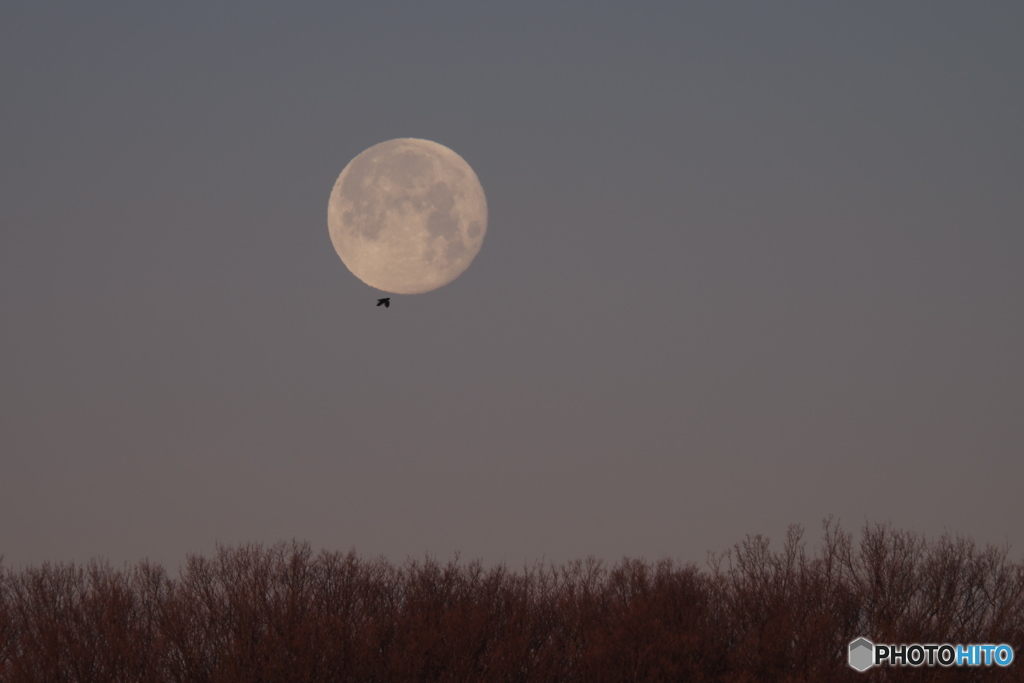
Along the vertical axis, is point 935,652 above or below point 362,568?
below

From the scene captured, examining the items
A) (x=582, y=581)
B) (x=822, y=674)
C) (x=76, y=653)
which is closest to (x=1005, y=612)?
(x=822, y=674)

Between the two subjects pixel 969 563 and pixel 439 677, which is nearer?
pixel 439 677

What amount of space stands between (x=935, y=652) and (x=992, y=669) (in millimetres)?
2495

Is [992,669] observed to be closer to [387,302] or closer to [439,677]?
[439,677]

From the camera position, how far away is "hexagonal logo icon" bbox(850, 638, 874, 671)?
48.3m

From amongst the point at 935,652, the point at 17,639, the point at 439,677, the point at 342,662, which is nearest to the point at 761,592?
the point at 935,652

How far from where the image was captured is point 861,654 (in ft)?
161

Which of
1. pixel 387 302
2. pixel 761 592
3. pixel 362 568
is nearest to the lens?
pixel 387 302

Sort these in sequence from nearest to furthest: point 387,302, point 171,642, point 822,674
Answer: point 387,302 < point 822,674 < point 171,642

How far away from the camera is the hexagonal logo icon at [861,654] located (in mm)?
48344

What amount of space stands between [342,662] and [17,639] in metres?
16.3

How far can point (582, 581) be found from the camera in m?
64.0

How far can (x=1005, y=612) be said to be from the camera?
5281 cm

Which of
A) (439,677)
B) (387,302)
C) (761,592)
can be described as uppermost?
(387,302)
